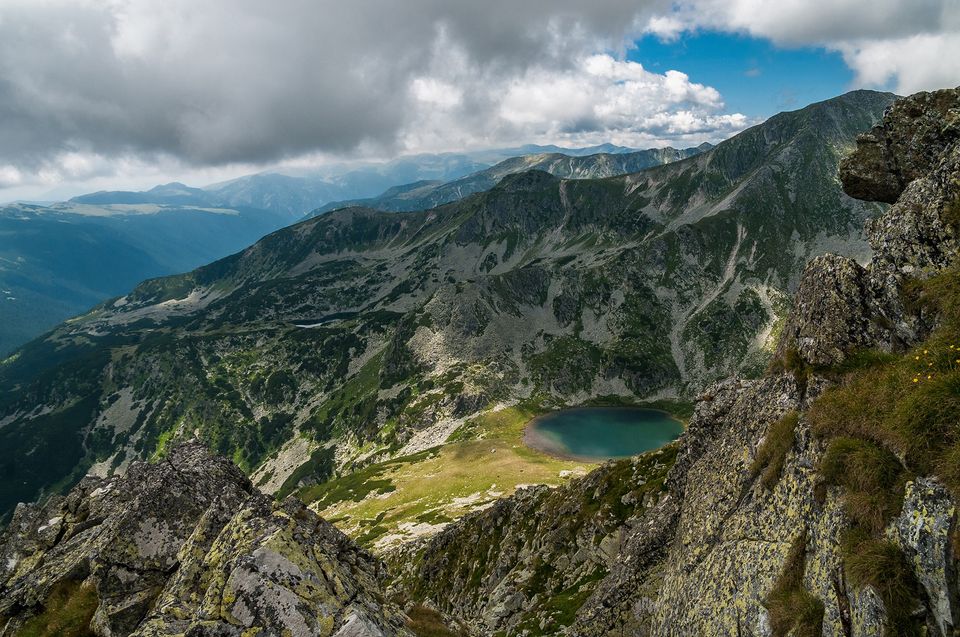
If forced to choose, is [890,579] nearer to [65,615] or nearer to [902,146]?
[65,615]

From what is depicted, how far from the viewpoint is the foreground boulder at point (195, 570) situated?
1406 centimetres

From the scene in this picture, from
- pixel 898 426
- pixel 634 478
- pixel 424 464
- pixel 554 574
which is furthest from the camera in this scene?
pixel 424 464

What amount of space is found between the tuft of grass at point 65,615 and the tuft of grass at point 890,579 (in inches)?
1051

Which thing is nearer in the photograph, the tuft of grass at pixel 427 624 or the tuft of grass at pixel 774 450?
the tuft of grass at pixel 774 450

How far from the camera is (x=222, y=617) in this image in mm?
13914

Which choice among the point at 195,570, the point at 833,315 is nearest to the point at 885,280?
the point at 833,315

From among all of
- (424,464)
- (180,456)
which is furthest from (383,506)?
(180,456)

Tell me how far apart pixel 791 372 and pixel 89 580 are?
33.0m

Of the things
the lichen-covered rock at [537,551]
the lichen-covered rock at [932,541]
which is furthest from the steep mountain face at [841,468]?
the lichen-covered rock at [537,551]

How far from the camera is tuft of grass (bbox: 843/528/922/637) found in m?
10.9

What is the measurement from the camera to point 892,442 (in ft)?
44.1

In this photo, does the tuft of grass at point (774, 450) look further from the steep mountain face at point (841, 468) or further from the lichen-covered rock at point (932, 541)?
the lichen-covered rock at point (932, 541)

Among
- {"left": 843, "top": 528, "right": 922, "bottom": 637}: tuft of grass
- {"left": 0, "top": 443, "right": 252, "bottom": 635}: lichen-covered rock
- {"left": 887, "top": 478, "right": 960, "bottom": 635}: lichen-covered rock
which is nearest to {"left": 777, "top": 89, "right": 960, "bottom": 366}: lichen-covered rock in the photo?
{"left": 887, "top": 478, "right": 960, "bottom": 635}: lichen-covered rock

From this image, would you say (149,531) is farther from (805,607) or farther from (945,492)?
(945,492)
